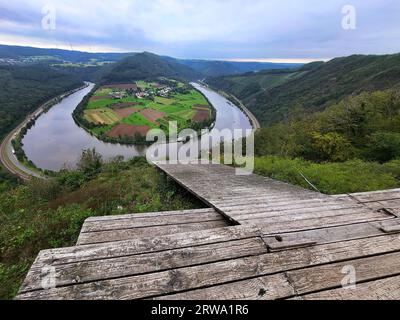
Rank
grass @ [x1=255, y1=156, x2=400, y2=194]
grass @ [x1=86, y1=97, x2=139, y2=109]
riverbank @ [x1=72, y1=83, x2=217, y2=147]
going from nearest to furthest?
grass @ [x1=255, y1=156, x2=400, y2=194], riverbank @ [x1=72, y1=83, x2=217, y2=147], grass @ [x1=86, y1=97, x2=139, y2=109]

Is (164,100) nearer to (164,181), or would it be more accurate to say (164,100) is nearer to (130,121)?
(130,121)

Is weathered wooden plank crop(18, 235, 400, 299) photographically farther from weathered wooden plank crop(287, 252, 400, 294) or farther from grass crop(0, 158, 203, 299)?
grass crop(0, 158, 203, 299)

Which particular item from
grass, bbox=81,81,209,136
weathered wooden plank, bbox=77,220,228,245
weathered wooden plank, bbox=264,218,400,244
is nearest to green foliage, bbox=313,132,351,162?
weathered wooden plank, bbox=264,218,400,244

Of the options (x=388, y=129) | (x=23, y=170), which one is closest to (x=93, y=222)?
(x=388, y=129)

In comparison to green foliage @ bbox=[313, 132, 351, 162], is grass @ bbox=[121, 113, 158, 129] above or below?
below

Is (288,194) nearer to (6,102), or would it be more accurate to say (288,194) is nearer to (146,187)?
(146,187)

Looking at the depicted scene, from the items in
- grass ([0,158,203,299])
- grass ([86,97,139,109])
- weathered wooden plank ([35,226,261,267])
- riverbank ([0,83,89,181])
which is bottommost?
riverbank ([0,83,89,181])

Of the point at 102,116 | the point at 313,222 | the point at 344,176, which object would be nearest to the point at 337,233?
the point at 313,222

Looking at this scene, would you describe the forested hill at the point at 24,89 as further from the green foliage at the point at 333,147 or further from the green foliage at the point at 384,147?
the green foliage at the point at 384,147
